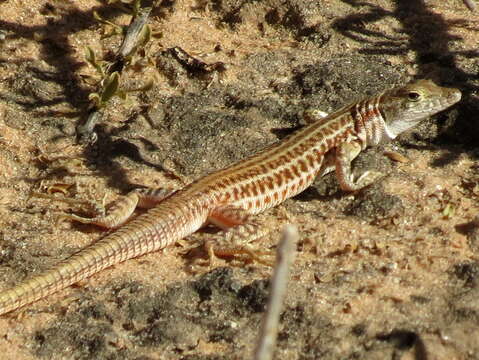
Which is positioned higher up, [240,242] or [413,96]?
[413,96]

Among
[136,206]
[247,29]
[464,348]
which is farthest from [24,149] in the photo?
[464,348]

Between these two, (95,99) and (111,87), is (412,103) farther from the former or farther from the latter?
(95,99)

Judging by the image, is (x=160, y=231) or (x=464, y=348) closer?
(x=464, y=348)

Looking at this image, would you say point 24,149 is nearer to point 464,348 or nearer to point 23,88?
point 23,88

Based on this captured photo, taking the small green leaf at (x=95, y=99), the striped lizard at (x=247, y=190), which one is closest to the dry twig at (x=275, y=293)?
the striped lizard at (x=247, y=190)

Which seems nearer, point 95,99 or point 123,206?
point 123,206

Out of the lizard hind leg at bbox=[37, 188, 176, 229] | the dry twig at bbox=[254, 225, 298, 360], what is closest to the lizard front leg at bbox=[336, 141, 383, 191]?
the lizard hind leg at bbox=[37, 188, 176, 229]

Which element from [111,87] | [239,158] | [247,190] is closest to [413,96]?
[239,158]
